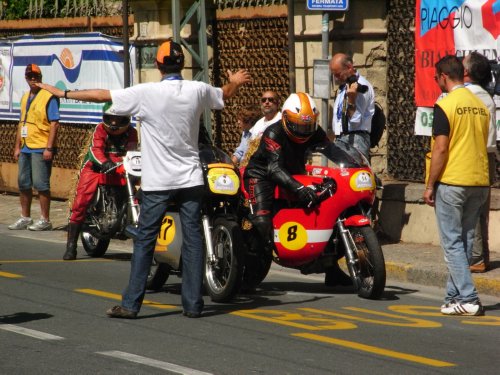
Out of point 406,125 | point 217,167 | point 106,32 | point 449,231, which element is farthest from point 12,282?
point 106,32

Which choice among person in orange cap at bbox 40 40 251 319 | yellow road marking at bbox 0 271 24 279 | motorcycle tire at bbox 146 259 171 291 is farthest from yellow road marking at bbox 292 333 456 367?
yellow road marking at bbox 0 271 24 279

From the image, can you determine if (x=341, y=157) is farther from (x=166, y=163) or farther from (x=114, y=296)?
(x=114, y=296)

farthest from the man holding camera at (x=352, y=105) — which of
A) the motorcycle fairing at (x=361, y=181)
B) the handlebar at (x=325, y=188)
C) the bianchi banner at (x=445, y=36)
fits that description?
the handlebar at (x=325, y=188)

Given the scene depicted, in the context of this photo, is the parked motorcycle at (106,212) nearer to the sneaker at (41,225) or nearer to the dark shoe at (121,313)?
the sneaker at (41,225)

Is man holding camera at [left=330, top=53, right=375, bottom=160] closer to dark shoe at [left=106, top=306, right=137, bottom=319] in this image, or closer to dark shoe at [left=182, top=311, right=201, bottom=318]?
dark shoe at [left=182, top=311, right=201, bottom=318]

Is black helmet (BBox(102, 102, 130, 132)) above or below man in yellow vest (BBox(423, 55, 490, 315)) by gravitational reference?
above

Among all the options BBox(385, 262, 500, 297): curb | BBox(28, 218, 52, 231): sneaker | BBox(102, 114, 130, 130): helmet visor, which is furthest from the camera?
BBox(28, 218, 52, 231): sneaker

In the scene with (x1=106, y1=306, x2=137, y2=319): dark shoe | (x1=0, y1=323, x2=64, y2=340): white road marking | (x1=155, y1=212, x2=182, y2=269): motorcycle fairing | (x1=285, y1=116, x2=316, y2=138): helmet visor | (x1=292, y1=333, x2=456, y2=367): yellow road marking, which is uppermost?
(x1=285, y1=116, x2=316, y2=138): helmet visor

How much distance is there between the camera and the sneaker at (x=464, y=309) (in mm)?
9438

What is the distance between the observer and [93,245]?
43.9 feet

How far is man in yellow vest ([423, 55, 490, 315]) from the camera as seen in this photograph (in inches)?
371

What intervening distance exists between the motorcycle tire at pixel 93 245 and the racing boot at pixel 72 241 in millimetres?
271

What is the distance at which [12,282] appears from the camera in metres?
10.9

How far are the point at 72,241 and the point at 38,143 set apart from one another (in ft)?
10.9
